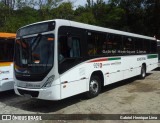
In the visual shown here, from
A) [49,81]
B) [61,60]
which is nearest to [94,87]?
[61,60]

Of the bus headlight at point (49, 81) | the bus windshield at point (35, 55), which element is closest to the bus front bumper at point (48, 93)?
the bus headlight at point (49, 81)

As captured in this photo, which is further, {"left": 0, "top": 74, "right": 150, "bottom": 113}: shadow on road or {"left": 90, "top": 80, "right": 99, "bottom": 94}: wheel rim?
{"left": 90, "top": 80, "right": 99, "bottom": 94}: wheel rim

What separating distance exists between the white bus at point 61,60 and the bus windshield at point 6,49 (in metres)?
1.51

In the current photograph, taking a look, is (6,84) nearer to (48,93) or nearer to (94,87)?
(48,93)

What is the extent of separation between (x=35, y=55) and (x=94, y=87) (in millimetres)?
3018

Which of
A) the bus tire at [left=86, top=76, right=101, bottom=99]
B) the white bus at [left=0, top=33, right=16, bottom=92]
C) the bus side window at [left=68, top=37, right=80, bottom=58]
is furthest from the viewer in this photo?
the white bus at [left=0, top=33, right=16, bottom=92]

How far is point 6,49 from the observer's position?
11203 millimetres

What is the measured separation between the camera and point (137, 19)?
36.6 meters

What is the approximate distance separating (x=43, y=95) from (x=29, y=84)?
74cm

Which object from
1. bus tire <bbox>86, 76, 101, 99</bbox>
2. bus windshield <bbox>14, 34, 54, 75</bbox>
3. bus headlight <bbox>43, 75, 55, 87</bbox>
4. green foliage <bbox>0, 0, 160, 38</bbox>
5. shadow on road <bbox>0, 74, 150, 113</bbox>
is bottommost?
shadow on road <bbox>0, 74, 150, 113</bbox>

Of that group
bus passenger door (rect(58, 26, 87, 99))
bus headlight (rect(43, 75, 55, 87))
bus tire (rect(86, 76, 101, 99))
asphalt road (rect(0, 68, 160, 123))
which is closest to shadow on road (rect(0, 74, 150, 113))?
asphalt road (rect(0, 68, 160, 123))

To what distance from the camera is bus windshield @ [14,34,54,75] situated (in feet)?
27.6

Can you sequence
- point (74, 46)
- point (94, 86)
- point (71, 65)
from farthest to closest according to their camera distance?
point (94, 86), point (74, 46), point (71, 65)

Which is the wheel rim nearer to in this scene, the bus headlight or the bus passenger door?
the bus passenger door
